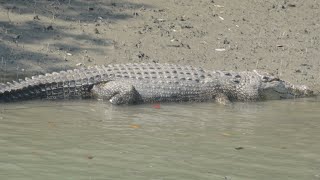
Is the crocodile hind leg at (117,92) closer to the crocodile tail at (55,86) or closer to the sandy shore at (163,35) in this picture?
the crocodile tail at (55,86)

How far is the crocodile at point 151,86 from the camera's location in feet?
32.5

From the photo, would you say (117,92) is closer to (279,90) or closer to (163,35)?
(279,90)

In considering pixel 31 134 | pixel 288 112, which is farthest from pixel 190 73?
pixel 31 134

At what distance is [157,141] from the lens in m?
7.34

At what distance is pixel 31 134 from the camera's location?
743 centimetres

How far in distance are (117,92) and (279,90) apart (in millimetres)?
2684

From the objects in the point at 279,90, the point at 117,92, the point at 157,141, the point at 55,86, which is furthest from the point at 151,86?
the point at 157,141

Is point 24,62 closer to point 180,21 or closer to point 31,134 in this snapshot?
point 180,21

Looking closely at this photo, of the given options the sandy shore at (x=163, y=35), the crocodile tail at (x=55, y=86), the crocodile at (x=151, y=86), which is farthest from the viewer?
the sandy shore at (x=163, y=35)

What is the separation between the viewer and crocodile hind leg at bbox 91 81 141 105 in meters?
9.96

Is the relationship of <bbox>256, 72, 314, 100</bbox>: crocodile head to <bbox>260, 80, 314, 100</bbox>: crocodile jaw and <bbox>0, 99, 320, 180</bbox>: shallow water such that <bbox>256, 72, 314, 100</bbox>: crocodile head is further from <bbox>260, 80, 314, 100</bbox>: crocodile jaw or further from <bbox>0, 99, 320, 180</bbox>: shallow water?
<bbox>0, 99, 320, 180</bbox>: shallow water

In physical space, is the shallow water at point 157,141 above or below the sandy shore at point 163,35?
below

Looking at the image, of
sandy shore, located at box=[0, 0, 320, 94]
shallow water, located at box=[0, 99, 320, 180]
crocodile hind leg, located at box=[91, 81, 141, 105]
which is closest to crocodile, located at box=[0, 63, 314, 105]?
crocodile hind leg, located at box=[91, 81, 141, 105]

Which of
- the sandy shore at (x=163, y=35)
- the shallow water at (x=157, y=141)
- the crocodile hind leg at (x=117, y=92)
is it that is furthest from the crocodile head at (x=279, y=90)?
the crocodile hind leg at (x=117, y=92)
